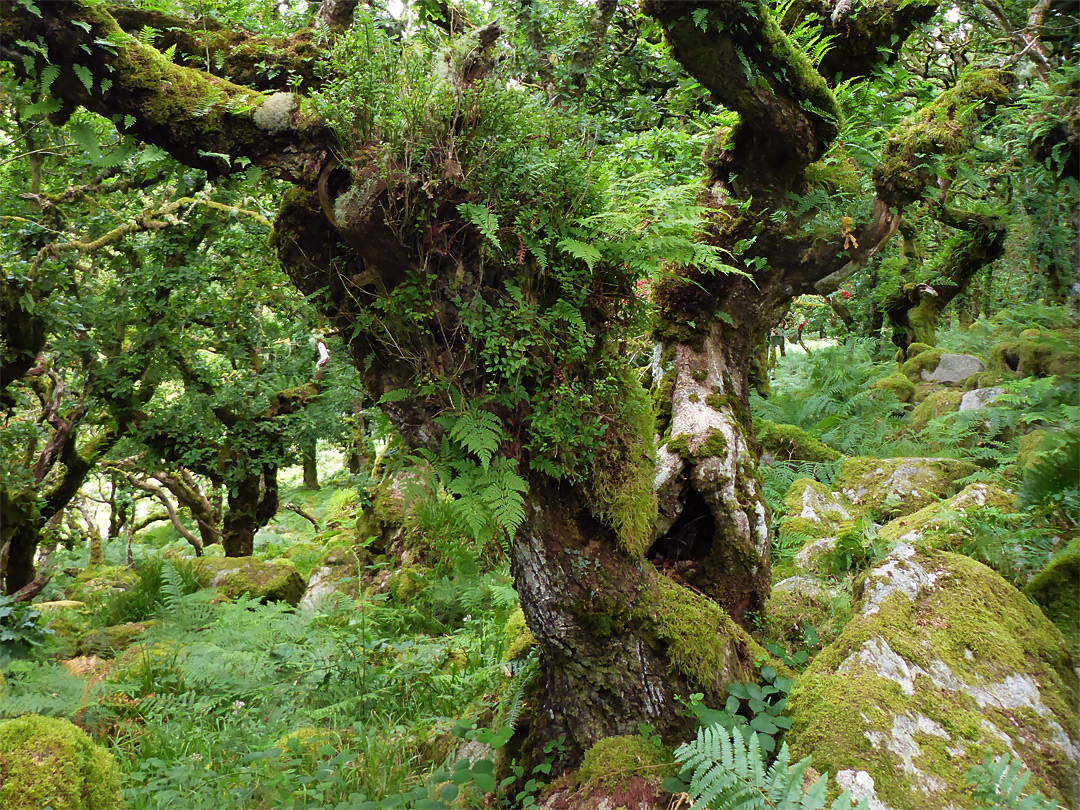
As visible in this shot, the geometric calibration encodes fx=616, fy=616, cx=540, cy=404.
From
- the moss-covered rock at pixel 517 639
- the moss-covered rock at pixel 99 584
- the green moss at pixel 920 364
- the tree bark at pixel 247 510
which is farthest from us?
the green moss at pixel 920 364

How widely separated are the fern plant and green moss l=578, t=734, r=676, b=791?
514mm

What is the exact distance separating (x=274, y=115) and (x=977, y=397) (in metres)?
9.71

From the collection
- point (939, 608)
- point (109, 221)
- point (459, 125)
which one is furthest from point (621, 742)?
point (109, 221)

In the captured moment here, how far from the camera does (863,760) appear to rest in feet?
8.82

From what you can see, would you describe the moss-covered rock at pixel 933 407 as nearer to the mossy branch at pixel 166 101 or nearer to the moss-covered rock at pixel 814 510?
the moss-covered rock at pixel 814 510

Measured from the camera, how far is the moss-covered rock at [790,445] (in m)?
8.25

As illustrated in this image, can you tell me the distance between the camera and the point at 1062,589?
12.3 feet

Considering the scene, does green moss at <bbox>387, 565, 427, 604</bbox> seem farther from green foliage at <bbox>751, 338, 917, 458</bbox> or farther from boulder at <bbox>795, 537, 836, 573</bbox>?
green foliage at <bbox>751, 338, 917, 458</bbox>

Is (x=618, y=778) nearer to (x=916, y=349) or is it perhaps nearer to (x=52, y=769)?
(x=52, y=769)

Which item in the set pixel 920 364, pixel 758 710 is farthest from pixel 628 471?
pixel 920 364

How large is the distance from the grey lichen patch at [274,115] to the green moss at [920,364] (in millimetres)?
12124

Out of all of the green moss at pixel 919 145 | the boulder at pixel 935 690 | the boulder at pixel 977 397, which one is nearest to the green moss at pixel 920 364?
the boulder at pixel 977 397

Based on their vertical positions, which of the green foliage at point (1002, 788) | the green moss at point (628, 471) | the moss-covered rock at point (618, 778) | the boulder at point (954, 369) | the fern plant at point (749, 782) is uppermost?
the boulder at point (954, 369)

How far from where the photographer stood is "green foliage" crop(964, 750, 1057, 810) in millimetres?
2084
